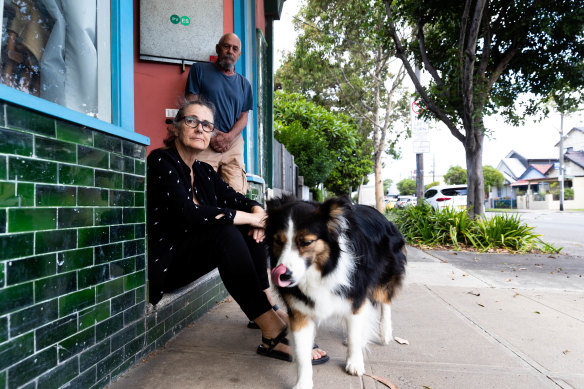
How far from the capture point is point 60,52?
170 centimetres

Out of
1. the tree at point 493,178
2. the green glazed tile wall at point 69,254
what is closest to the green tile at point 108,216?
the green glazed tile wall at point 69,254

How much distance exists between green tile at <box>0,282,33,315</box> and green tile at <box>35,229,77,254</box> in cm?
14

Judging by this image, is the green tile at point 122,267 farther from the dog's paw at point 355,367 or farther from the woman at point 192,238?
the dog's paw at point 355,367

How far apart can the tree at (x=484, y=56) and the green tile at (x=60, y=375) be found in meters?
7.72

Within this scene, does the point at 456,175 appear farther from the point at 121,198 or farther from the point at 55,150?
the point at 55,150

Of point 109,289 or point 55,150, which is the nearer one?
point 55,150

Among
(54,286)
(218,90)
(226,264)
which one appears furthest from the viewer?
(218,90)

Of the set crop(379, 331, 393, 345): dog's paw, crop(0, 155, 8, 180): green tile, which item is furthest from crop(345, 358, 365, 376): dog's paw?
crop(0, 155, 8, 180): green tile

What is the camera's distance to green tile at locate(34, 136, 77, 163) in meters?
1.37

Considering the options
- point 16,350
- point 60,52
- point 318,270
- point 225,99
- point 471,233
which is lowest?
point 471,233

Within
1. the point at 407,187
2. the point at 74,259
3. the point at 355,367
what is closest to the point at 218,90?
the point at 74,259

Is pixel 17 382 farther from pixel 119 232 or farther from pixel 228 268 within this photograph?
pixel 228 268

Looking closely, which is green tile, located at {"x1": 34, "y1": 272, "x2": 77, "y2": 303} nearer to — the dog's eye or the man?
the dog's eye

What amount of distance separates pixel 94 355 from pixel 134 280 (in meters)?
0.44
